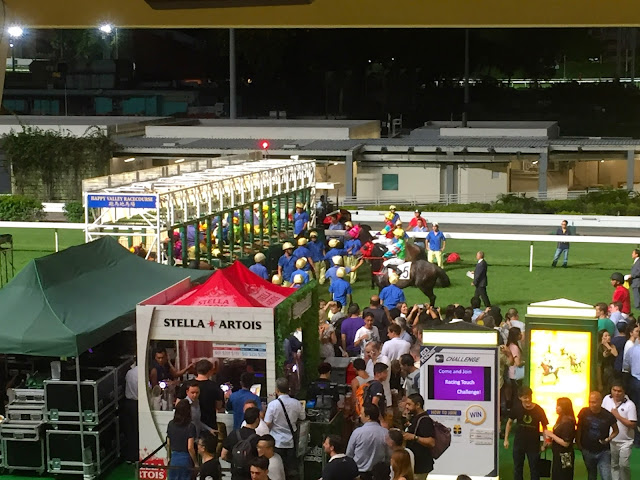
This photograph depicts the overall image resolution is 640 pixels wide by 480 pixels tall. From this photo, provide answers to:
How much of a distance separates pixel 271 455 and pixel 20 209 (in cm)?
2313

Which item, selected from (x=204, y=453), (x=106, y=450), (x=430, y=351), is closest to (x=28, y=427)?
(x=106, y=450)

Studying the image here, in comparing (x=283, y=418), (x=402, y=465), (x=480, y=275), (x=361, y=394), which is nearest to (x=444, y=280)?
(x=480, y=275)

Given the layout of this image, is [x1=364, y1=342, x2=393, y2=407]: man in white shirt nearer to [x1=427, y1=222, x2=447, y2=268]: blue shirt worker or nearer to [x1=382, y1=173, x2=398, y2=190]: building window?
[x1=427, y1=222, x2=447, y2=268]: blue shirt worker

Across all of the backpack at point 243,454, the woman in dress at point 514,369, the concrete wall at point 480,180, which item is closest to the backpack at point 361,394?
the woman in dress at point 514,369

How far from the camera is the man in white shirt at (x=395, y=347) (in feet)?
35.0

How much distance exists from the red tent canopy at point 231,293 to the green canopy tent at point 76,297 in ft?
2.86

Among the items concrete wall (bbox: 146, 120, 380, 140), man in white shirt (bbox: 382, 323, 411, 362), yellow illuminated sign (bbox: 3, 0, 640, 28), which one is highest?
yellow illuminated sign (bbox: 3, 0, 640, 28)

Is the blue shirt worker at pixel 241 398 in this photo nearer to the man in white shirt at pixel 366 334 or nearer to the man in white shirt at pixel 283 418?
the man in white shirt at pixel 283 418

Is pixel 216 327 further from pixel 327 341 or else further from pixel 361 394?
pixel 327 341

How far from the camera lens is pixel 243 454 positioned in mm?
7719

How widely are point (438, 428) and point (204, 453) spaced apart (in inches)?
72.4

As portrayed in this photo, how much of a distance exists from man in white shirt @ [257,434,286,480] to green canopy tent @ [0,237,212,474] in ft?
7.75

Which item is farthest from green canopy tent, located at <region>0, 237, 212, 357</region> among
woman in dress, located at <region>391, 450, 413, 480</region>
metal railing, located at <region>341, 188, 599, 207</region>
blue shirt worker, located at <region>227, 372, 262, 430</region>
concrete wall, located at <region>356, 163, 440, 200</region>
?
concrete wall, located at <region>356, 163, 440, 200</region>

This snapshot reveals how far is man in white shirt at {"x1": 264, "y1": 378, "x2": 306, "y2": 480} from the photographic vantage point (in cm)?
852
